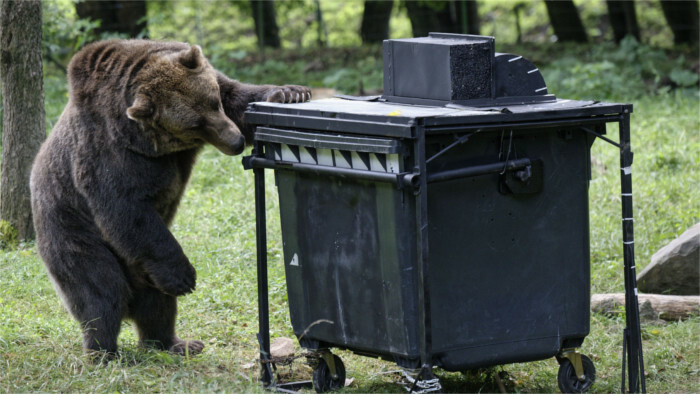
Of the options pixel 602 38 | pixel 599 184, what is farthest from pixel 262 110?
pixel 602 38

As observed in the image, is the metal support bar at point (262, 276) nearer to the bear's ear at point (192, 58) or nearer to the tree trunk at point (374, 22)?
the bear's ear at point (192, 58)

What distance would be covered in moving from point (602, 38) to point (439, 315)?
14.2 metres

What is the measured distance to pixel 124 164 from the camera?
4.69 metres

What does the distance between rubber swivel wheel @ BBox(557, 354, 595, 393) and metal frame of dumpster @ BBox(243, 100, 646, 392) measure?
21cm

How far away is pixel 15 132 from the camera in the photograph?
706cm

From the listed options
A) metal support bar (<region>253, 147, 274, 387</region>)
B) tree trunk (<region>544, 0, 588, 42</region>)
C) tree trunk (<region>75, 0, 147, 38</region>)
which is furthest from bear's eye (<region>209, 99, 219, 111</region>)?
tree trunk (<region>544, 0, 588, 42</region>)

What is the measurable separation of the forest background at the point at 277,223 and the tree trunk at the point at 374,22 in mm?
48

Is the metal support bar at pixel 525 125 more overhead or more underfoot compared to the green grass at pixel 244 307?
more overhead

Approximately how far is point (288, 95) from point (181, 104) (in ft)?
2.05

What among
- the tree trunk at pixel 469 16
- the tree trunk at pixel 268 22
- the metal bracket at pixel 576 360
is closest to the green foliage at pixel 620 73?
the tree trunk at pixel 469 16

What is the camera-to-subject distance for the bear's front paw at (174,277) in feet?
15.6

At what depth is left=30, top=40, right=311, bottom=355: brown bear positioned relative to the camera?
469cm

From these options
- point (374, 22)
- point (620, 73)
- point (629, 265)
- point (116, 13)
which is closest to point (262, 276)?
point (629, 265)

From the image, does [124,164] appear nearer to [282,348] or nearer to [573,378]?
[282,348]
